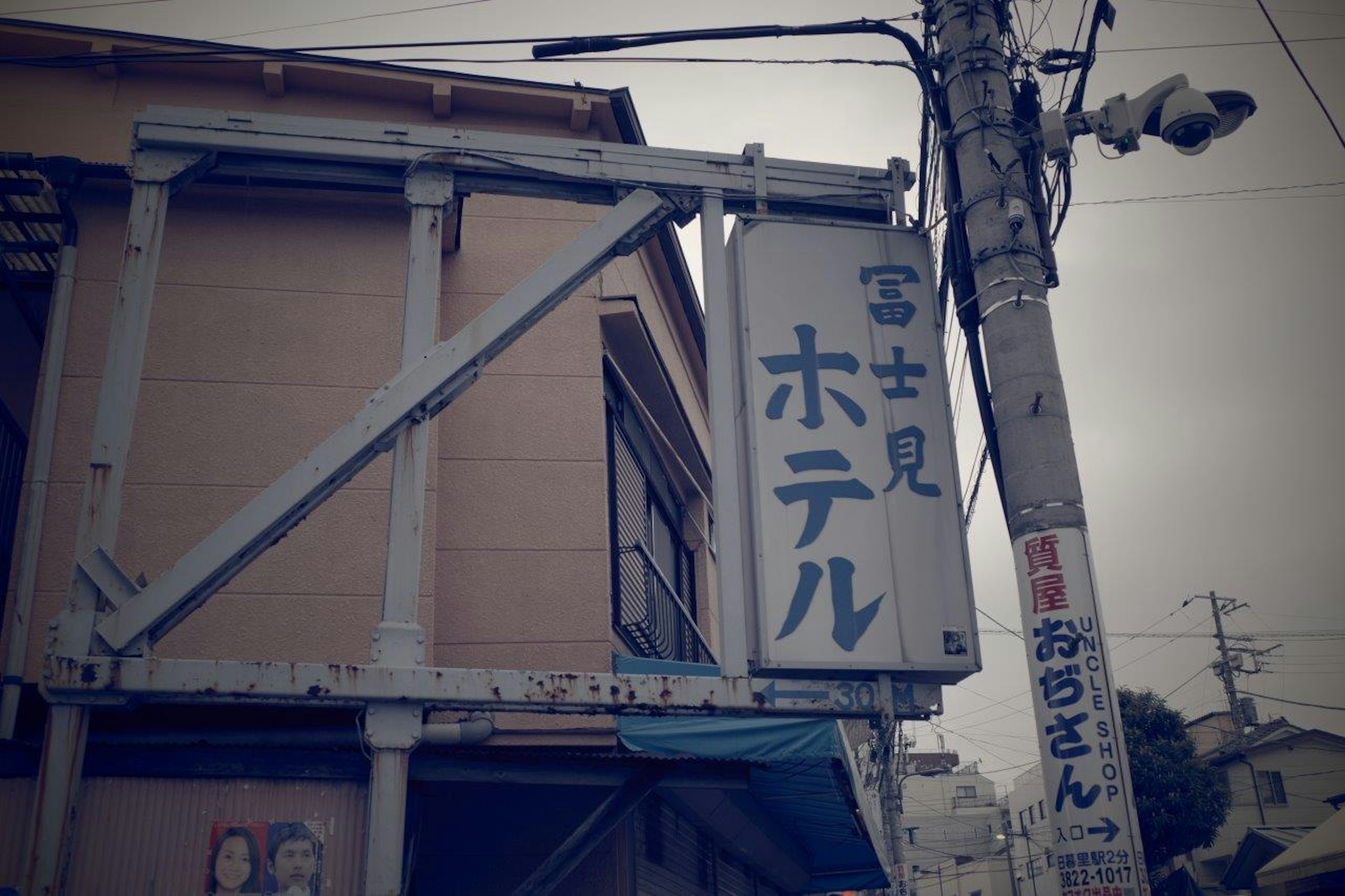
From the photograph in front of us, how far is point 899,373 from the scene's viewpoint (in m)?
7.23

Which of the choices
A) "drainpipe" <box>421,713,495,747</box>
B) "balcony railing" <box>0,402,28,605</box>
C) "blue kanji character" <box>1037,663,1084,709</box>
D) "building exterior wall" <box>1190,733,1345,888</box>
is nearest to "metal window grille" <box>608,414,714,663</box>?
"drainpipe" <box>421,713,495,747</box>

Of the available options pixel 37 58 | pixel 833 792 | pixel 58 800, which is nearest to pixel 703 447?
pixel 833 792

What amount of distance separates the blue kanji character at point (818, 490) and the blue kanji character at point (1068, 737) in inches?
72.4

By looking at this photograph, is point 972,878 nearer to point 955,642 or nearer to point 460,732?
point 460,732

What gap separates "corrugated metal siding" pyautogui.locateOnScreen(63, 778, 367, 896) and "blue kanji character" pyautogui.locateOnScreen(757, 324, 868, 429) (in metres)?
3.42

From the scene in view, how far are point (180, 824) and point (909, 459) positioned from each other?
187 inches

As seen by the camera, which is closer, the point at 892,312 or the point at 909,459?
the point at 909,459

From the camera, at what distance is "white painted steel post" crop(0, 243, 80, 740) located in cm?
733

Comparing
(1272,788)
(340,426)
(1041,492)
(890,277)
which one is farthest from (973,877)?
(1041,492)

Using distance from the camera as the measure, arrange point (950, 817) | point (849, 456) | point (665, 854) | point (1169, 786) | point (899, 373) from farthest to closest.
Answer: point (950, 817) → point (1169, 786) → point (665, 854) → point (899, 373) → point (849, 456)

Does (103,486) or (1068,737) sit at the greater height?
(103,486)

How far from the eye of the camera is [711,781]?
8.34 m

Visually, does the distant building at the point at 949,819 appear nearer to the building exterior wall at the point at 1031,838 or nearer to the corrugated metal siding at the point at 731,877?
the building exterior wall at the point at 1031,838

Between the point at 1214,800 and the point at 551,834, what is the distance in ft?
98.4
